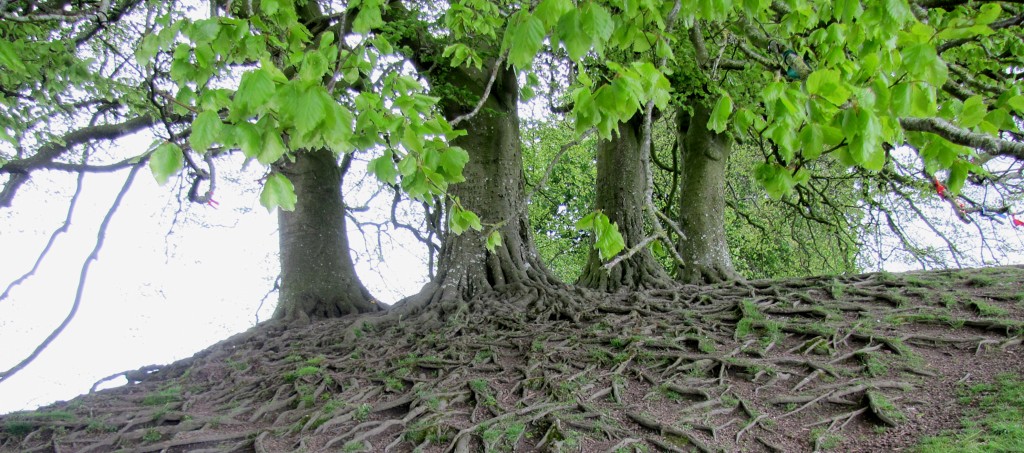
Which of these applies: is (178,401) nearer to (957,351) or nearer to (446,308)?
(446,308)

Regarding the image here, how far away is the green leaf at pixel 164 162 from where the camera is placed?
2008mm

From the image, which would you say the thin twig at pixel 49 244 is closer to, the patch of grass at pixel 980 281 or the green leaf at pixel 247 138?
the green leaf at pixel 247 138

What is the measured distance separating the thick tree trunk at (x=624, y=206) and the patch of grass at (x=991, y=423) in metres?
4.14

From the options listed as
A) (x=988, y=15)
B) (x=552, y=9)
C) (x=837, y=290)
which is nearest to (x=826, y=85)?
(x=988, y=15)

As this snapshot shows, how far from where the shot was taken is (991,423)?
3.73 metres

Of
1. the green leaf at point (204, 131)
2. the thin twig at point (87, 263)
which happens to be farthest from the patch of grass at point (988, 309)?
the thin twig at point (87, 263)

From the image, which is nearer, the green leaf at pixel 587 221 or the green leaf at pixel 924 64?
the green leaf at pixel 924 64

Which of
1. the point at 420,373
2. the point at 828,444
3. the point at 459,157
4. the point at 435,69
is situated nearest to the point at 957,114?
the point at 459,157

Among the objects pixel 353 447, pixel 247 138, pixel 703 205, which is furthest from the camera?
pixel 703 205

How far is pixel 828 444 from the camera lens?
3.87 meters

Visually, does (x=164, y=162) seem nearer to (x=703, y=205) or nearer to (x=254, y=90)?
(x=254, y=90)

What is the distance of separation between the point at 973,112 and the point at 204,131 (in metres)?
2.67

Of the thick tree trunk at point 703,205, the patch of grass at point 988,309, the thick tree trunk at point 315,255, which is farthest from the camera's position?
the thick tree trunk at point 703,205

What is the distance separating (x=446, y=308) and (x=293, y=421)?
262cm
